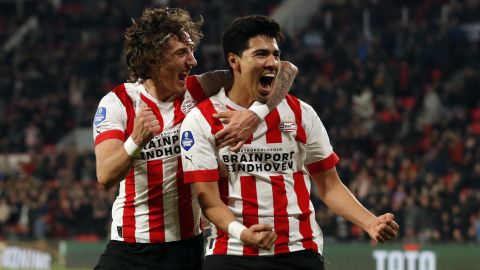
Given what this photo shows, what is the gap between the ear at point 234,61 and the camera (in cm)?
505

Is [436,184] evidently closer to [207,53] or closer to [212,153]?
[207,53]

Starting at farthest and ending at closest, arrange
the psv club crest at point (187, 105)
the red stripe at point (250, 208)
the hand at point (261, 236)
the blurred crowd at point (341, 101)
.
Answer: the blurred crowd at point (341, 101) → the psv club crest at point (187, 105) → the red stripe at point (250, 208) → the hand at point (261, 236)

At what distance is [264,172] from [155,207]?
2.86ft

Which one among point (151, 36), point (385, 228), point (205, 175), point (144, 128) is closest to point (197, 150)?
point (205, 175)

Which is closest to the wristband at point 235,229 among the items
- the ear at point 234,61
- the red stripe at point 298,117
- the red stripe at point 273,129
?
the red stripe at point 273,129

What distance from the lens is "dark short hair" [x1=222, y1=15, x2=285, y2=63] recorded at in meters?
4.99

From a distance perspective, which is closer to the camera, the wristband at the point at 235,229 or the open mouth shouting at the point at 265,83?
the wristband at the point at 235,229

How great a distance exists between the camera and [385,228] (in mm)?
4742

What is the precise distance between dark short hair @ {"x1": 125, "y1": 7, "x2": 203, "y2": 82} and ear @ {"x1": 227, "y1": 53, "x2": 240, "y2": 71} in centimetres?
53

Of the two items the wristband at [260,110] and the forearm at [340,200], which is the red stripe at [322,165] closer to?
the forearm at [340,200]

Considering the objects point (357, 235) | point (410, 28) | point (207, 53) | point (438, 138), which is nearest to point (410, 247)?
point (357, 235)

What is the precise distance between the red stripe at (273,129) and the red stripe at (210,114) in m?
0.23

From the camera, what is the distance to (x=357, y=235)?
14.9 meters

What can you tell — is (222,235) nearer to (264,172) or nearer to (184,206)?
(264,172)
